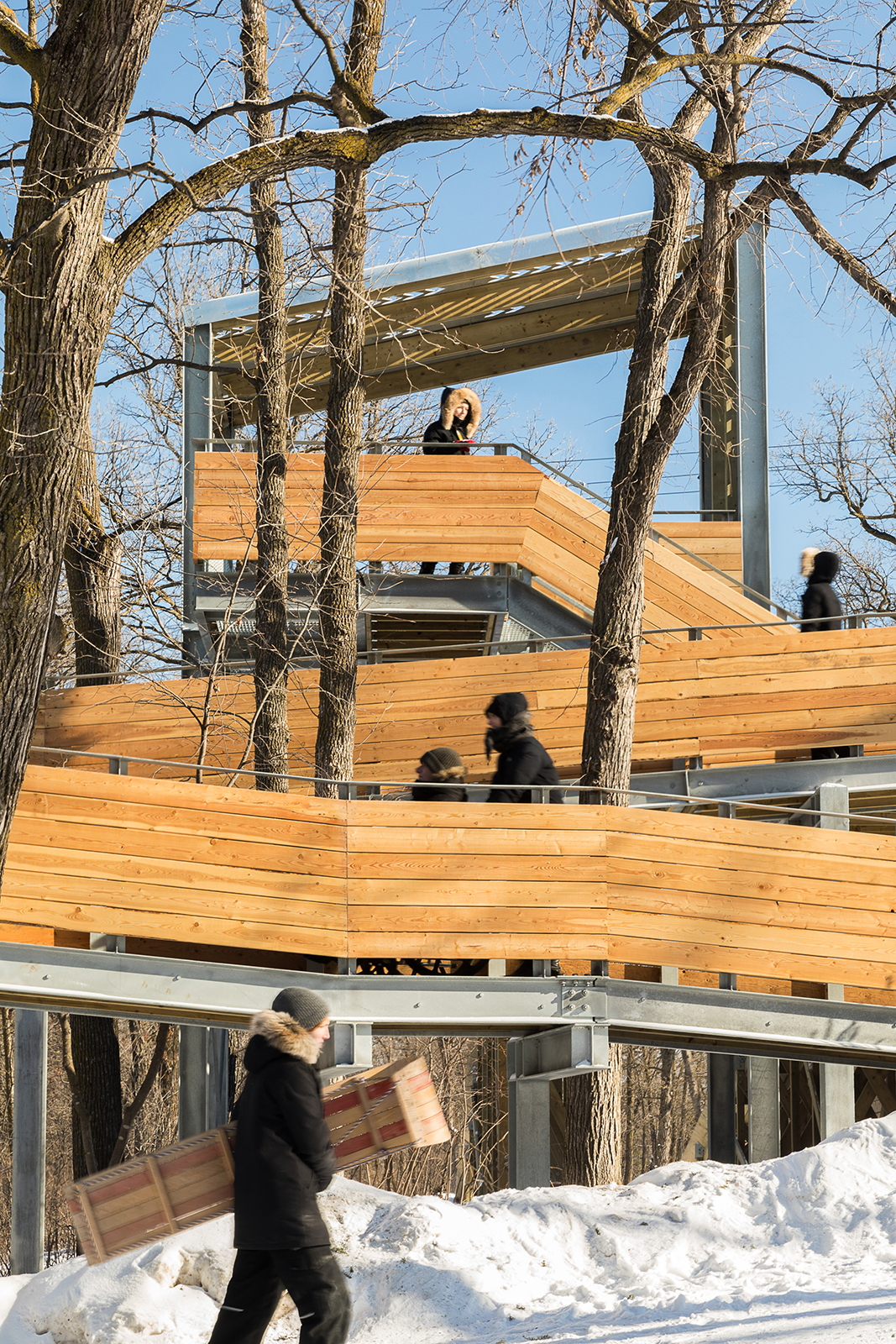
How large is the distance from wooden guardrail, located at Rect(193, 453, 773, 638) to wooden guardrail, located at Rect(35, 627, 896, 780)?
1621 mm

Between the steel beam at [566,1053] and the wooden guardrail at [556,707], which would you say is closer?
the steel beam at [566,1053]

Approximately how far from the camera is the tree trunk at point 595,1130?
1035 centimetres

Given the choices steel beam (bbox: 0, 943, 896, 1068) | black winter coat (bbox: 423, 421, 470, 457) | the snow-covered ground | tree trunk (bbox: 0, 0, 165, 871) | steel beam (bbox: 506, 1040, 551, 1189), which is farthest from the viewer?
black winter coat (bbox: 423, 421, 470, 457)

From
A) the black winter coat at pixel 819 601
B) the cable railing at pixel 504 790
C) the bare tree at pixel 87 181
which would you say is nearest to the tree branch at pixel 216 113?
the bare tree at pixel 87 181

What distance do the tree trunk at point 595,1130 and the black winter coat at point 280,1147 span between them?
5512mm

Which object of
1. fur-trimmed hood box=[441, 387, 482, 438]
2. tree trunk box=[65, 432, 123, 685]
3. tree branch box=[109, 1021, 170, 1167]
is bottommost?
tree branch box=[109, 1021, 170, 1167]

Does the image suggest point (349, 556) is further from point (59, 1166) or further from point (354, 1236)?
point (59, 1166)

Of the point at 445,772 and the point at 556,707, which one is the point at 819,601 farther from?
the point at 445,772

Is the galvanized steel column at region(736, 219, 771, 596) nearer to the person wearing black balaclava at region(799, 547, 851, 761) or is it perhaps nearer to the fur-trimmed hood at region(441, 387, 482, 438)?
the fur-trimmed hood at region(441, 387, 482, 438)

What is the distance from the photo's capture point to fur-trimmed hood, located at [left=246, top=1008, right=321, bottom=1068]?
512 centimetres

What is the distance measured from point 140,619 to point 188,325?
5.08 meters

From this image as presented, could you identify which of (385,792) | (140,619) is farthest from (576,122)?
(140,619)

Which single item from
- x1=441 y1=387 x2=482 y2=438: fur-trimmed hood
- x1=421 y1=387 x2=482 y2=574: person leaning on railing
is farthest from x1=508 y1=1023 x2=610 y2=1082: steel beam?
x1=441 y1=387 x2=482 y2=438: fur-trimmed hood

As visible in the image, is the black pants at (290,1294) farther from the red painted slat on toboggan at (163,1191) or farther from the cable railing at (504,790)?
the cable railing at (504,790)
